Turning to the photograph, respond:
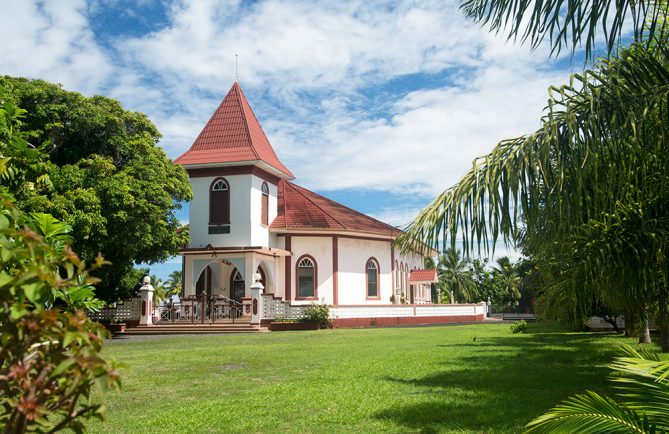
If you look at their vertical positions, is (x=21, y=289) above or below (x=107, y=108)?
below

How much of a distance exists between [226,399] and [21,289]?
6.57 m

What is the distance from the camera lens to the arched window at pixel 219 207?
30.8 metres

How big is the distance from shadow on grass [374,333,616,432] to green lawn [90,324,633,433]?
0.05 ft

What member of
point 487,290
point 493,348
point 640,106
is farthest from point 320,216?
point 487,290

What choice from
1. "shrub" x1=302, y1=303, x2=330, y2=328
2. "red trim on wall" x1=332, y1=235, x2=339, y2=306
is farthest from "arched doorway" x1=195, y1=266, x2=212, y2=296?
"red trim on wall" x1=332, y1=235, x2=339, y2=306

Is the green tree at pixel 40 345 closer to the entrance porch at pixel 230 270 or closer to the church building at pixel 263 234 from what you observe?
the entrance porch at pixel 230 270

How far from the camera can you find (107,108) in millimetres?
24188

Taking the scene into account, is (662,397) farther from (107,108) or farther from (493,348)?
(107,108)

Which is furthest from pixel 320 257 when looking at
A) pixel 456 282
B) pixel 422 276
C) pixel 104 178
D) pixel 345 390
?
pixel 456 282

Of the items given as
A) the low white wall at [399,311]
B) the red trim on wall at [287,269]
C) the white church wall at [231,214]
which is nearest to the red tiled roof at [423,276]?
the low white wall at [399,311]

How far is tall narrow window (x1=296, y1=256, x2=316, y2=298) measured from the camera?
32.8 meters

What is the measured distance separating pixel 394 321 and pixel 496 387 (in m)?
24.8

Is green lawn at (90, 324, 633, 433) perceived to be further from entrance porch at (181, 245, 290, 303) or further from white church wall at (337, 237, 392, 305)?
white church wall at (337, 237, 392, 305)

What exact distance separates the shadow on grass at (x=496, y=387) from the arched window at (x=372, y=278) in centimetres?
1949
